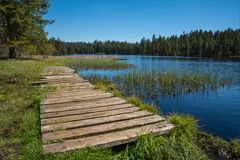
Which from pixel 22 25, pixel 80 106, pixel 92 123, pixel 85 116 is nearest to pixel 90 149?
pixel 92 123

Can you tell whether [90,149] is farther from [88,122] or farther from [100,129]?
[88,122]

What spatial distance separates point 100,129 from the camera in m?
3.37

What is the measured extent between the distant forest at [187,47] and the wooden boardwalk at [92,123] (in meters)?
54.8

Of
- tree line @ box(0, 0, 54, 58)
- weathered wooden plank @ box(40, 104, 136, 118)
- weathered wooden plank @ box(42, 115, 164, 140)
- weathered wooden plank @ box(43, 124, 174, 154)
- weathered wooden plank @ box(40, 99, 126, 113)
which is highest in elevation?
tree line @ box(0, 0, 54, 58)

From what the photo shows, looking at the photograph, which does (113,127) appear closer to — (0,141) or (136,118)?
(136,118)

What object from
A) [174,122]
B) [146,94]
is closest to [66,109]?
[174,122]

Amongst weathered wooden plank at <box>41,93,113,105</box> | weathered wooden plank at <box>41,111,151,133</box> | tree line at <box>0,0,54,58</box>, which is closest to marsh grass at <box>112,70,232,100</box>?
weathered wooden plank at <box>41,93,113,105</box>

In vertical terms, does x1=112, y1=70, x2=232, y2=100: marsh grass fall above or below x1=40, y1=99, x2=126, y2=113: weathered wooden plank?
below

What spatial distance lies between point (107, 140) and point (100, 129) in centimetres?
37

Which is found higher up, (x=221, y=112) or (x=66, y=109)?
(x=66, y=109)

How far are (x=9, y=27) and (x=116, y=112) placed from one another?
821 inches

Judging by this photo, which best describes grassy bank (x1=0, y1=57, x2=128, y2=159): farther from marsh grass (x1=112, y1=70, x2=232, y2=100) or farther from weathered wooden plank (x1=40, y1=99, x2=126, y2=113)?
marsh grass (x1=112, y1=70, x2=232, y2=100)

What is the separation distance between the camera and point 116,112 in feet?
14.0

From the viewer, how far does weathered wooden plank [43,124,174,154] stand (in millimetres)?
2809
